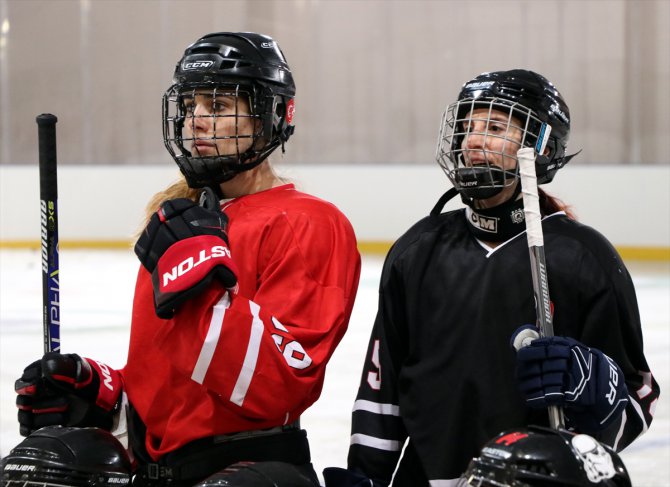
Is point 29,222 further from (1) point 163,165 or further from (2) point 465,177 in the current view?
(2) point 465,177

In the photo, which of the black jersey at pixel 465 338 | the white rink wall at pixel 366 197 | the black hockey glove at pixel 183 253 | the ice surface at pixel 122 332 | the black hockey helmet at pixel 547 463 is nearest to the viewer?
the black hockey helmet at pixel 547 463

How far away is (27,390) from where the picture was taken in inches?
69.1

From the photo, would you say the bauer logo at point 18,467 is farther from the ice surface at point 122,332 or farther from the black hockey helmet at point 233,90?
the ice surface at point 122,332

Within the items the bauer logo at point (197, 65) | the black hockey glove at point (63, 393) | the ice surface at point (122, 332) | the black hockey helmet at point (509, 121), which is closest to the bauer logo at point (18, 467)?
the black hockey glove at point (63, 393)

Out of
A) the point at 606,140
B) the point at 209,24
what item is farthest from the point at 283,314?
the point at 209,24

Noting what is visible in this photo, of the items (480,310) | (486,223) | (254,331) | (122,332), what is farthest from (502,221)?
(122,332)

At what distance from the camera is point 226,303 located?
4.84 feet

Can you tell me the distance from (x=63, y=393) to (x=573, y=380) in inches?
33.4

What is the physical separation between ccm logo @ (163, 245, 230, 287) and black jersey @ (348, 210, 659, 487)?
0.35 m

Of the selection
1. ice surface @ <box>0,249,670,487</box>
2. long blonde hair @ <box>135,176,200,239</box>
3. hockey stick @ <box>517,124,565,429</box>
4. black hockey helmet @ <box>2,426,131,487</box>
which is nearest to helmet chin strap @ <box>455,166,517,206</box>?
hockey stick @ <box>517,124,565,429</box>

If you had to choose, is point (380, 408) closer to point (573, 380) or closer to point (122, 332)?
point (573, 380)

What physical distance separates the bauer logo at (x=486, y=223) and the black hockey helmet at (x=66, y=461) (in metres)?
0.66

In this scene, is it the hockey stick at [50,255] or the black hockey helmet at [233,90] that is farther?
the hockey stick at [50,255]

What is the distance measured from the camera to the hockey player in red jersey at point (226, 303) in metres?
1.47
